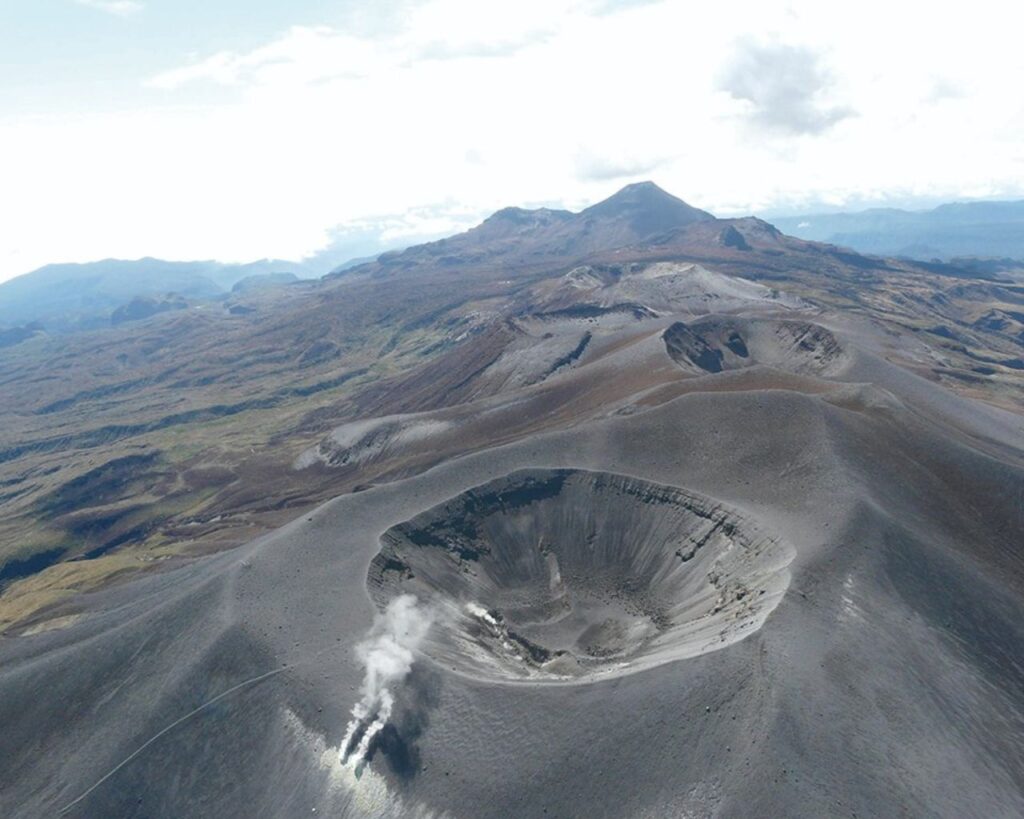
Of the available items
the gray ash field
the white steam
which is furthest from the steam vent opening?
the white steam

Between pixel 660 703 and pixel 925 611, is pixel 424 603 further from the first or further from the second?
pixel 925 611

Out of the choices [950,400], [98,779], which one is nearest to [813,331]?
[950,400]

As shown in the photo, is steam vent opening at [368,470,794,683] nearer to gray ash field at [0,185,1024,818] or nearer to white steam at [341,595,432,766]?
gray ash field at [0,185,1024,818]

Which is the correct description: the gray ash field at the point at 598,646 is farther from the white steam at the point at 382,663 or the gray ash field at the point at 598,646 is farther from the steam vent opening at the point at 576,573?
the steam vent opening at the point at 576,573

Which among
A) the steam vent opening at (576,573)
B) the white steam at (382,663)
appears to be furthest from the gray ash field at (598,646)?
the steam vent opening at (576,573)

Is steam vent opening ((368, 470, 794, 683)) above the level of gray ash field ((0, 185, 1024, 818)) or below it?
below
